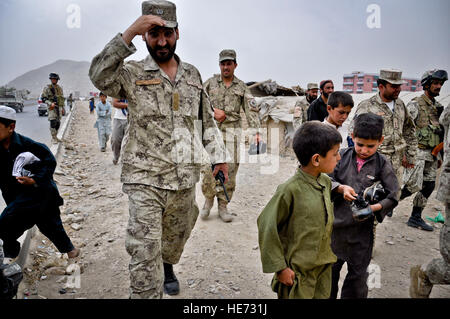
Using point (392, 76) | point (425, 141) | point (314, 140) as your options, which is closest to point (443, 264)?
point (314, 140)

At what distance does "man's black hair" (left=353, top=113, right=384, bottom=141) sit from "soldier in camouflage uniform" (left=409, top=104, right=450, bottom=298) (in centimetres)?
64

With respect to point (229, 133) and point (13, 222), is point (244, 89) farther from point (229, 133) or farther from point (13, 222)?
point (13, 222)

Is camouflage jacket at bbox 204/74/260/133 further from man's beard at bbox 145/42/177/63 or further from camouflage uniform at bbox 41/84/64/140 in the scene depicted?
camouflage uniform at bbox 41/84/64/140

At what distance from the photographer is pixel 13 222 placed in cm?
260

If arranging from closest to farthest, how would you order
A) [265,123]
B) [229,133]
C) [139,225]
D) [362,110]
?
[139,225], [362,110], [229,133], [265,123]

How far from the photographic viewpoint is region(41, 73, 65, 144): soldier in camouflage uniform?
8.94 meters

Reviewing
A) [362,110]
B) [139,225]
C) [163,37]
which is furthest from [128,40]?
[362,110]

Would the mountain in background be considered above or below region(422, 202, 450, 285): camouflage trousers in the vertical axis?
above

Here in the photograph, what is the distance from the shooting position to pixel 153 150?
7.20ft

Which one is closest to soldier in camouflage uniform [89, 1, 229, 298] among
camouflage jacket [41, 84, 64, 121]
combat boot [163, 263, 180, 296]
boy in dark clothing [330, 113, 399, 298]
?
combat boot [163, 263, 180, 296]

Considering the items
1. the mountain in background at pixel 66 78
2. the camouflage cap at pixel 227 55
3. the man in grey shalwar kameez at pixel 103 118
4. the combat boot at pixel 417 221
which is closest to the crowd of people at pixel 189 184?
the camouflage cap at pixel 227 55

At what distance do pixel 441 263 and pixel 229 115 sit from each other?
301 cm

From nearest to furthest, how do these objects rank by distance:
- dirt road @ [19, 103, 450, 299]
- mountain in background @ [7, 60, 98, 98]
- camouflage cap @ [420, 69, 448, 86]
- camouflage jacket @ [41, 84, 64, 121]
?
1. dirt road @ [19, 103, 450, 299]
2. camouflage cap @ [420, 69, 448, 86]
3. camouflage jacket @ [41, 84, 64, 121]
4. mountain in background @ [7, 60, 98, 98]

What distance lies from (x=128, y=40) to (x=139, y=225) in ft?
3.90
